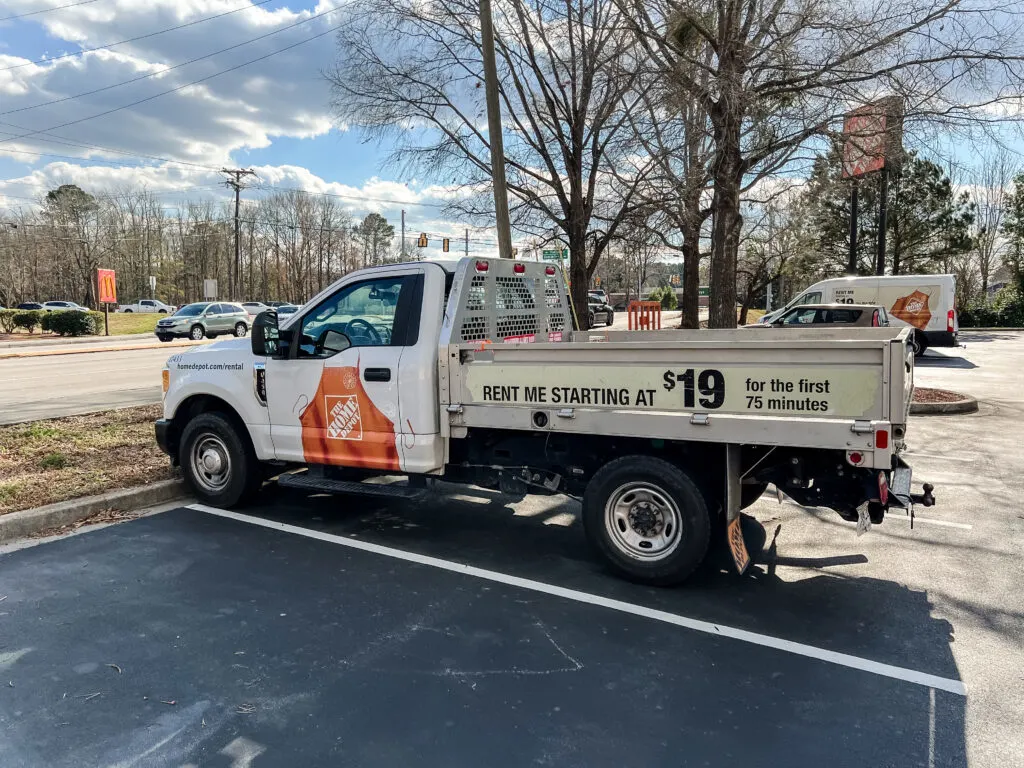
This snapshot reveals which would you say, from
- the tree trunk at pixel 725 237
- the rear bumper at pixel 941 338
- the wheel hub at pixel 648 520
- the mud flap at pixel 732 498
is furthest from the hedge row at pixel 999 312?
the wheel hub at pixel 648 520

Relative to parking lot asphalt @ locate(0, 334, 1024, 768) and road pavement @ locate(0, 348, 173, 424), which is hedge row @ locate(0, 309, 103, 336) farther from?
parking lot asphalt @ locate(0, 334, 1024, 768)

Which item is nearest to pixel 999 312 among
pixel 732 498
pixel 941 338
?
pixel 941 338

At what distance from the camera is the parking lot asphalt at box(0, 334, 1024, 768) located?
9.48 feet

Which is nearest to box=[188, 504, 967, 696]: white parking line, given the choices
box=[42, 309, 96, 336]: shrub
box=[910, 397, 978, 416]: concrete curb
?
box=[910, 397, 978, 416]: concrete curb

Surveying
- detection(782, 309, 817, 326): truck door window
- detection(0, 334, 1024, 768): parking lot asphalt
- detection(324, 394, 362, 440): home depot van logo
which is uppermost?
detection(782, 309, 817, 326): truck door window

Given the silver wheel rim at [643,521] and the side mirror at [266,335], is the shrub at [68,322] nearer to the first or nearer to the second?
the side mirror at [266,335]

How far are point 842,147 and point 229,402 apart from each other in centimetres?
943

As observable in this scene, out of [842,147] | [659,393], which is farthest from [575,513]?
[842,147]

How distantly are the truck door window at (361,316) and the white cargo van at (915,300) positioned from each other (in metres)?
17.0

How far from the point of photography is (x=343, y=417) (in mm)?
5438

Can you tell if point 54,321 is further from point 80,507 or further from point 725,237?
point 725,237

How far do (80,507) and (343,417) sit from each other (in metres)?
2.51

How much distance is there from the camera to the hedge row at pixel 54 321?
34.1m

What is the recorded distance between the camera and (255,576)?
15.3 feet
